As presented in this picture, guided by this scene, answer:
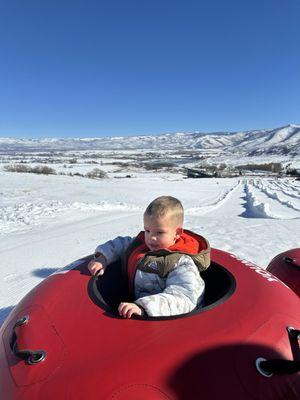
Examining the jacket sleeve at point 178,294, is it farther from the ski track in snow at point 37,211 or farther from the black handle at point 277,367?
the ski track in snow at point 37,211

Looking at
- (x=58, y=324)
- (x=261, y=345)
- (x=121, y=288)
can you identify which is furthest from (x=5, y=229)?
(x=261, y=345)

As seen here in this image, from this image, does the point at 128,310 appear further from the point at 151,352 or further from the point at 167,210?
the point at 167,210

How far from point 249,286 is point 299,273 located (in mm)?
1100

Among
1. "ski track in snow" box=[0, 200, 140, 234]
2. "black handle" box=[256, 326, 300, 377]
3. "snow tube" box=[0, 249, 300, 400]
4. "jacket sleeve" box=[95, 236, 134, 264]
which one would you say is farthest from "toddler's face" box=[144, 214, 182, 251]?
"ski track in snow" box=[0, 200, 140, 234]

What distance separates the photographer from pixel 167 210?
215cm

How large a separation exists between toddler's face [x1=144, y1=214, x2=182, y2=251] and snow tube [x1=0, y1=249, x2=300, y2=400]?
17.4 inches

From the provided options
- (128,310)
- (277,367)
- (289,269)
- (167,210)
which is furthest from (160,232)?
(289,269)

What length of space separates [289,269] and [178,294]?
1616 mm

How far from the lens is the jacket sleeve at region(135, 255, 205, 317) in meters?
1.87

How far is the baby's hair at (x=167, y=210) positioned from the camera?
216 centimetres

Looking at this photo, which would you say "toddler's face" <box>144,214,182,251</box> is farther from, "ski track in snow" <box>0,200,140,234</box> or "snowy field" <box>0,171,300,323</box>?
"ski track in snow" <box>0,200,140,234</box>

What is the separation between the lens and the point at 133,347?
1639mm

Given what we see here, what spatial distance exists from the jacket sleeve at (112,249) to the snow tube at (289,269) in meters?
1.37

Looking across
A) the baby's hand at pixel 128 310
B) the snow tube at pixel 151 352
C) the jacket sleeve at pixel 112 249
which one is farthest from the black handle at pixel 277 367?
the jacket sleeve at pixel 112 249
